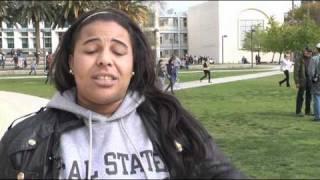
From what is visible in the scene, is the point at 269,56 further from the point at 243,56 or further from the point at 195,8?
the point at 195,8

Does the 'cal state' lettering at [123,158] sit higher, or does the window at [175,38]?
the window at [175,38]

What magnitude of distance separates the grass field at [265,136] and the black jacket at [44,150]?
5.47 feet

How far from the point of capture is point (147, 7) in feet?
195

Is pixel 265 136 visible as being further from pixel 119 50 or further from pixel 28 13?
pixel 28 13

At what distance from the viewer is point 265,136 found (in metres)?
10.2

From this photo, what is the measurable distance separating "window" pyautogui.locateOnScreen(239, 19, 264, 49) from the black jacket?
108935 mm

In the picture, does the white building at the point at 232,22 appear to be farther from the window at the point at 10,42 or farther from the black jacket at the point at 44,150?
the black jacket at the point at 44,150

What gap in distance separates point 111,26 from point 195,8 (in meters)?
123

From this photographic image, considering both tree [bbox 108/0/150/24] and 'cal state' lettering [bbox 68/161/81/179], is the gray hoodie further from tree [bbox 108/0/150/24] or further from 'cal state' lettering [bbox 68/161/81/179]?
tree [bbox 108/0/150/24]

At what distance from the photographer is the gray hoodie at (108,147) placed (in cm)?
200

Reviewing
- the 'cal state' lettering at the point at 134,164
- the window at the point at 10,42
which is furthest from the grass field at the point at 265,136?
the window at the point at 10,42

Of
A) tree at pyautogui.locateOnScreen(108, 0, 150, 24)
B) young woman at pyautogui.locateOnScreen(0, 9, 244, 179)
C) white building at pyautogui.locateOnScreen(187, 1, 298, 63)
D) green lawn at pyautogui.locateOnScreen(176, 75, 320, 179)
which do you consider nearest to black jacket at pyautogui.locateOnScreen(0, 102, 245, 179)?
young woman at pyautogui.locateOnScreen(0, 9, 244, 179)

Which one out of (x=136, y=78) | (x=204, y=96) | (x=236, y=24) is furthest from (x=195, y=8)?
(x=136, y=78)

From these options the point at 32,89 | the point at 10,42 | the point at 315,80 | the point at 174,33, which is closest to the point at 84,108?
the point at 315,80
